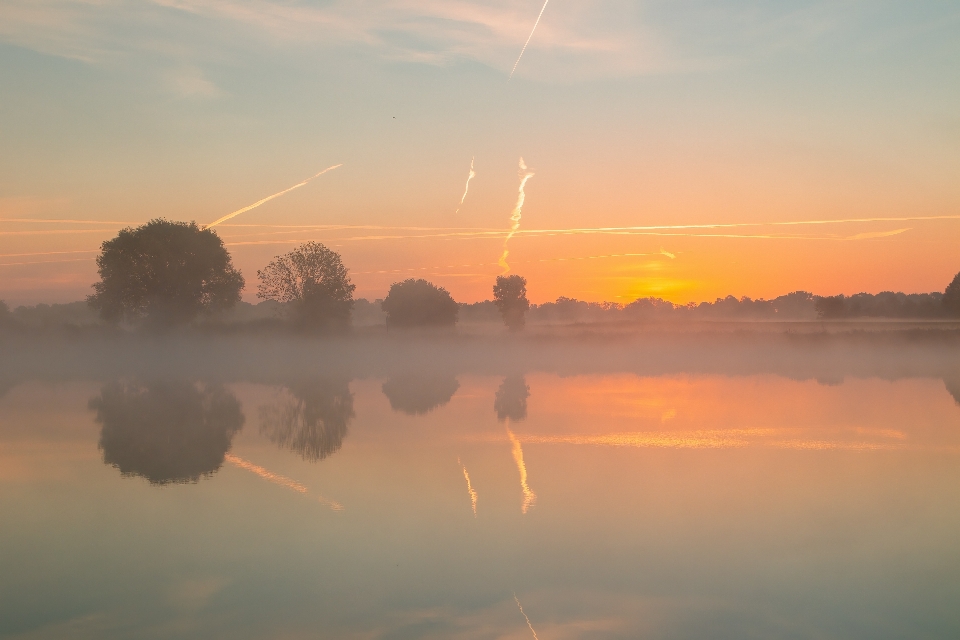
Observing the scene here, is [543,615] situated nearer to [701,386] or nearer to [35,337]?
[701,386]

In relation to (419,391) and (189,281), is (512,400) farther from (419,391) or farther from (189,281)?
(189,281)

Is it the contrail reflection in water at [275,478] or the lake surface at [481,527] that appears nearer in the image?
the lake surface at [481,527]

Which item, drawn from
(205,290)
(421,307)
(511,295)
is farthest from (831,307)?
(205,290)

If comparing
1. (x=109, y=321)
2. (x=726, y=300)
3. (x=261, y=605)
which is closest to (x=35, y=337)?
(x=109, y=321)

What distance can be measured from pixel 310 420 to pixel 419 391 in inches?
409

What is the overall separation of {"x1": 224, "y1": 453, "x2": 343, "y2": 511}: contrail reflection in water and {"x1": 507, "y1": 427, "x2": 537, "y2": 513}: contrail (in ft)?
10.3

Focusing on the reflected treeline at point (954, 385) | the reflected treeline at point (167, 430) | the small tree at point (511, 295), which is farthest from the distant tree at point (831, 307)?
the reflected treeline at point (167, 430)

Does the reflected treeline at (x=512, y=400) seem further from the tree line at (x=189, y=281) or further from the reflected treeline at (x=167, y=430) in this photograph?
the tree line at (x=189, y=281)

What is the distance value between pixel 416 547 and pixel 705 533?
4.29 meters

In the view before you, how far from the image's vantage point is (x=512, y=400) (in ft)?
94.3

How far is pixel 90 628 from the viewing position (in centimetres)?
748

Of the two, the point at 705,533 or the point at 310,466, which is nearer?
the point at 705,533

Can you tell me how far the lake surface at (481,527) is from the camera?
307 inches

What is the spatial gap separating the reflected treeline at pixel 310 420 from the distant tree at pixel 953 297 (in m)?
71.3
